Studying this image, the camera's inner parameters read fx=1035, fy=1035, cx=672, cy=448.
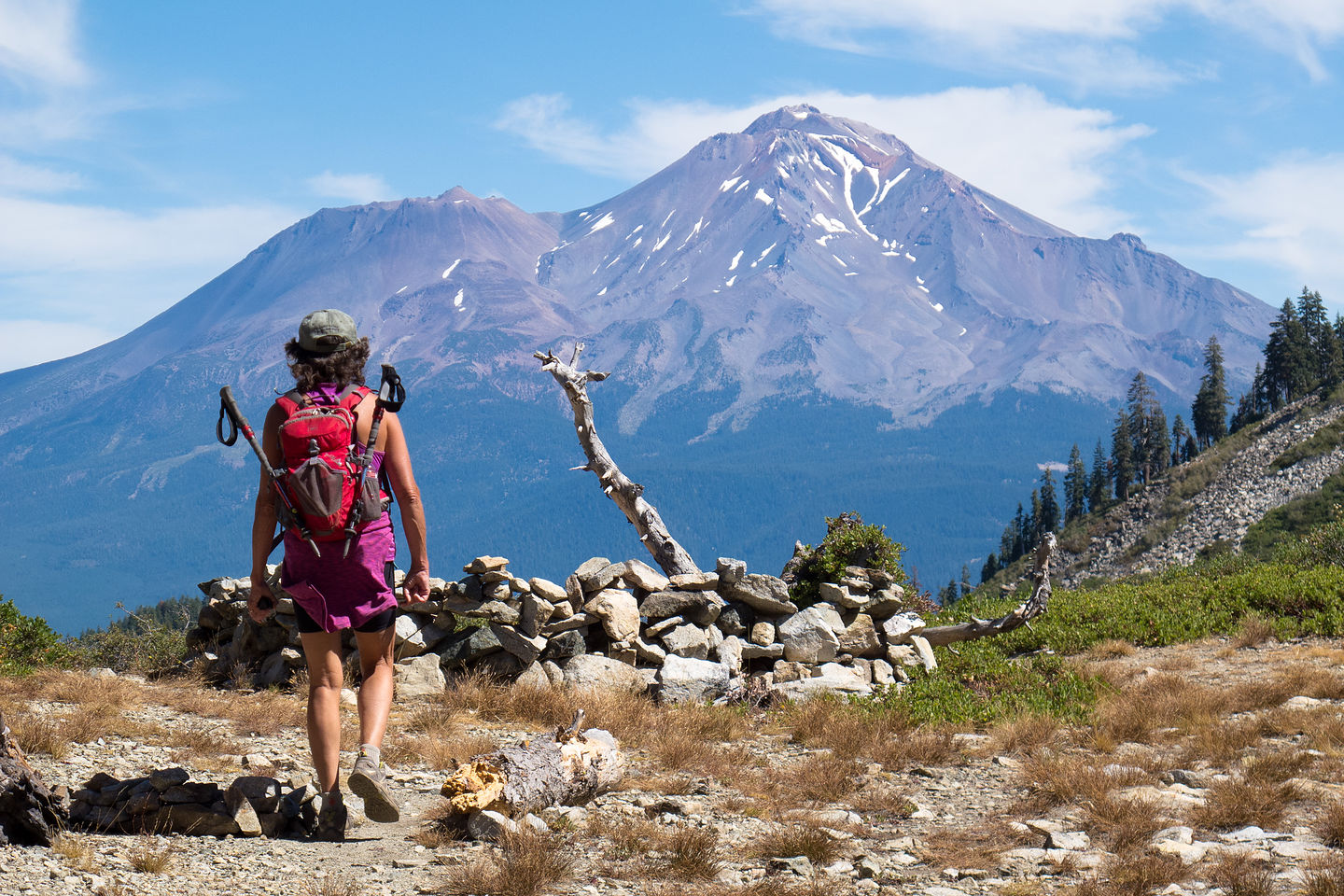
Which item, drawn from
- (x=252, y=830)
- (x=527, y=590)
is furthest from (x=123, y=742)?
(x=527, y=590)

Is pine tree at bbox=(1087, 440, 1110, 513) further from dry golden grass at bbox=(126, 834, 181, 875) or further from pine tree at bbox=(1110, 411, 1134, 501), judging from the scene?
dry golden grass at bbox=(126, 834, 181, 875)

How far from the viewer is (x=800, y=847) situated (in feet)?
19.8

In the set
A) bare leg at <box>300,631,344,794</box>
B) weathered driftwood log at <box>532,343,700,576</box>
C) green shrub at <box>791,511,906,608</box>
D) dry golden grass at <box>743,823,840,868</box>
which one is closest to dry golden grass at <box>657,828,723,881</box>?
dry golden grass at <box>743,823,840,868</box>

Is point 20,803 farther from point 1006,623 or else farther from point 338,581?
point 1006,623

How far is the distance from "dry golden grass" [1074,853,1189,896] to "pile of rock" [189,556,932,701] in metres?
5.48

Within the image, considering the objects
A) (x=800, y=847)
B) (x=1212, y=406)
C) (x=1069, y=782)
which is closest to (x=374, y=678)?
(x=800, y=847)

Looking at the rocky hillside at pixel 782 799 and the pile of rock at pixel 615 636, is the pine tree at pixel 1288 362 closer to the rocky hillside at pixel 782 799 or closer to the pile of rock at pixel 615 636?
the pile of rock at pixel 615 636

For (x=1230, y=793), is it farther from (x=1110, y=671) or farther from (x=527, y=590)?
(x=527, y=590)

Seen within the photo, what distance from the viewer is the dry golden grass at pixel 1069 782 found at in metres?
7.30

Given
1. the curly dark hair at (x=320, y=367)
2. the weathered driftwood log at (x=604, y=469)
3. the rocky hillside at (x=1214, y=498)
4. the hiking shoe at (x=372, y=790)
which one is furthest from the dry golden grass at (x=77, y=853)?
the rocky hillside at (x=1214, y=498)

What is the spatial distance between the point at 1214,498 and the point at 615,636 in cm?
7288

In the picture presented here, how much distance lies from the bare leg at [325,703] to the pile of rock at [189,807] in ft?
0.85

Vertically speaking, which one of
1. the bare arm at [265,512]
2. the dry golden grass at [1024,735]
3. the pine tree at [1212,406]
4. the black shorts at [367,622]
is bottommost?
the dry golden grass at [1024,735]

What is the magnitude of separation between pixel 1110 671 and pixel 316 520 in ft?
34.1
